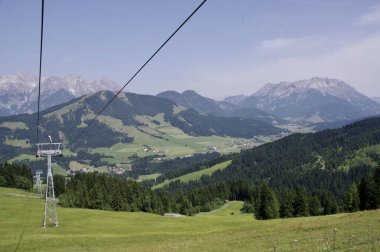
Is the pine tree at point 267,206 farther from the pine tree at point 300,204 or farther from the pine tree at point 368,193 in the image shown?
the pine tree at point 368,193

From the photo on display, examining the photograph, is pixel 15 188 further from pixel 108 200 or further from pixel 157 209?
pixel 157 209

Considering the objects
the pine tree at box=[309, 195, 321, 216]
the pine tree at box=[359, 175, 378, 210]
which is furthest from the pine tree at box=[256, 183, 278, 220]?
the pine tree at box=[359, 175, 378, 210]

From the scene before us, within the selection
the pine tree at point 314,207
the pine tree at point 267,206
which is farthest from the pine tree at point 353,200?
the pine tree at point 267,206

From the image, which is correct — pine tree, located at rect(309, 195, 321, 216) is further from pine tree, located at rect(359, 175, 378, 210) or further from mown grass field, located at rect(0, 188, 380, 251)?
mown grass field, located at rect(0, 188, 380, 251)

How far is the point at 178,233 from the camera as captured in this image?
62.4 metres

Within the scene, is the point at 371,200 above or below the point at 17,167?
below

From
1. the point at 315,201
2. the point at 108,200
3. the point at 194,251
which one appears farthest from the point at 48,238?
the point at 315,201

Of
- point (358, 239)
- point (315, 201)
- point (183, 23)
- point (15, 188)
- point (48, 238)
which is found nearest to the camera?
point (183, 23)

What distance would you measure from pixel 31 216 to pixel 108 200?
37.9 m

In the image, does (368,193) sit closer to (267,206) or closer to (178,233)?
(267,206)

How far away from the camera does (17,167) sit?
171m

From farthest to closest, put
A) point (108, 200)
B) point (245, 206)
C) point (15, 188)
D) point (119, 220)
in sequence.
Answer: point (15, 188) → point (245, 206) → point (108, 200) → point (119, 220)

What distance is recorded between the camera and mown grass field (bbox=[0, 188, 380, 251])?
101 ft

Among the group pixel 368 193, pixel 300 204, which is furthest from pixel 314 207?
pixel 368 193
